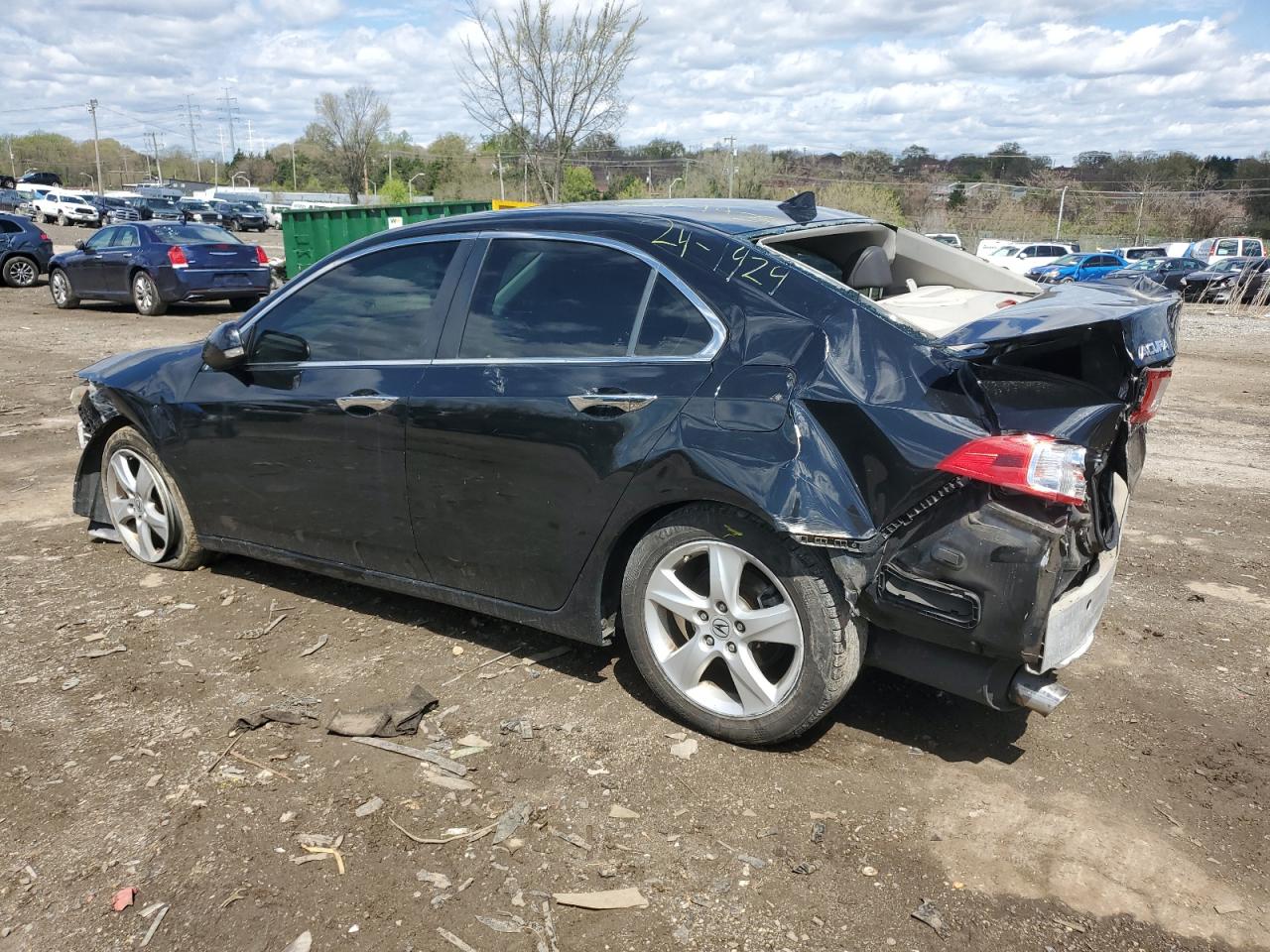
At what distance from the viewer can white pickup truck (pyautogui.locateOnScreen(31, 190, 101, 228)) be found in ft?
173

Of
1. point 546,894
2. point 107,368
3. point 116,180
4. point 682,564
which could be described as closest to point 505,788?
point 546,894

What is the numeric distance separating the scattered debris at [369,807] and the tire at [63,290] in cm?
1828

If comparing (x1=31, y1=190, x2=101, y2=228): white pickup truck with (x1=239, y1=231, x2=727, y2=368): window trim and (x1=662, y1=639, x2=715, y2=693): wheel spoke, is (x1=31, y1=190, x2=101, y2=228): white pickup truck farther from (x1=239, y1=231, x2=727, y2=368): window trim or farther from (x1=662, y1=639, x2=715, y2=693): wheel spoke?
(x1=662, y1=639, x2=715, y2=693): wheel spoke

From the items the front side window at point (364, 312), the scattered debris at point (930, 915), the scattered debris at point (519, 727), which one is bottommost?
the scattered debris at point (930, 915)

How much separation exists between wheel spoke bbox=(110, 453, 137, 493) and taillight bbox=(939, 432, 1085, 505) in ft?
13.4

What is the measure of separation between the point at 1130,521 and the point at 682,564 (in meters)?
3.90

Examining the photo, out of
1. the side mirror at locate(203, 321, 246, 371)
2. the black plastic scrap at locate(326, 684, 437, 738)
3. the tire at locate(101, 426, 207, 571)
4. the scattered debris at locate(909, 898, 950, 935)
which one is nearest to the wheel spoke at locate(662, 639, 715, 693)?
the black plastic scrap at locate(326, 684, 437, 738)

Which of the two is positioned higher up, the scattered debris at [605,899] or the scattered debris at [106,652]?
the scattered debris at [106,652]

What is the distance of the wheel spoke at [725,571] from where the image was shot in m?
3.18

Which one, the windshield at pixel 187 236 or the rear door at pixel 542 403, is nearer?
the rear door at pixel 542 403

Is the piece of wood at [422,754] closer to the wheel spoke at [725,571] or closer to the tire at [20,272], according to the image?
the wheel spoke at [725,571]

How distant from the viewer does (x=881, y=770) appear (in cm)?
326

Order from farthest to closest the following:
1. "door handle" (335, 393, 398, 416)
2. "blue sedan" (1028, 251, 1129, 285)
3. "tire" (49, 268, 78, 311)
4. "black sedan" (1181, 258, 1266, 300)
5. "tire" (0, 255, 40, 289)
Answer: "blue sedan" (1028, 251, 1129, 285)
"black sedan" (1181, 258, 1266, 300)
"tire" (0, 255, 40, 289)
"tire" (49, 268, 78, 311)
"door handle" (335, 393, 398, 416)

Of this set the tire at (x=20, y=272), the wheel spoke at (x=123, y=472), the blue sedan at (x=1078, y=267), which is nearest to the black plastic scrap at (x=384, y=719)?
the wheel spoke at (x=123, y=472)
